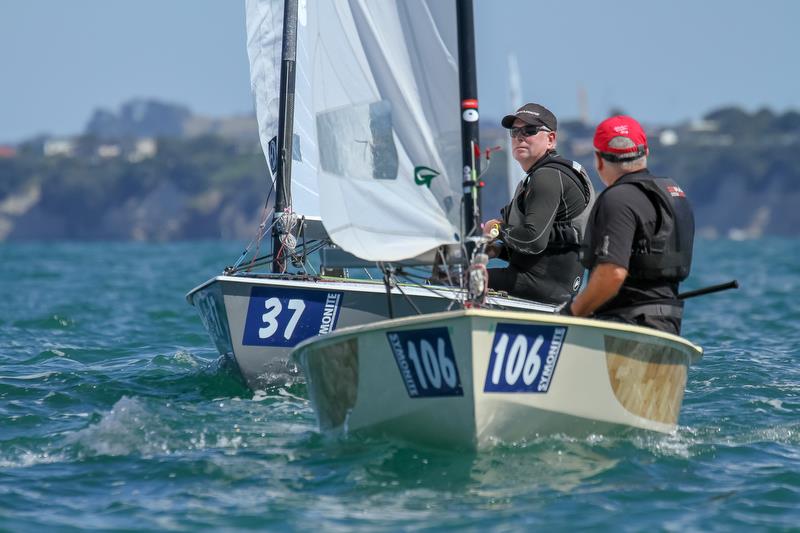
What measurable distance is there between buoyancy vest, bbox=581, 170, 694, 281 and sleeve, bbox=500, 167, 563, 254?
1.72 metres

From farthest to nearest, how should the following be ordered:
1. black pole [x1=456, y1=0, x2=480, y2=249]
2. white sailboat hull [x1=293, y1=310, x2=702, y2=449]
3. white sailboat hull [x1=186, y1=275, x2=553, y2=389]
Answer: white sailboat hull [x1=186, y1=275, x2=553, y2=389] < black pole [x1=456, y1=0, x2=480, y2=249] < white sailboat hull [x1=293, y1=310, x2=702, y2=449]

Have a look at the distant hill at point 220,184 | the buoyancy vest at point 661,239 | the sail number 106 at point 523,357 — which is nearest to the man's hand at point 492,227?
the buoyancy vest at point 661,239

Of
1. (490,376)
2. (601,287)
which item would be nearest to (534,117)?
(601,287)

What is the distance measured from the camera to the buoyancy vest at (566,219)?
926cm

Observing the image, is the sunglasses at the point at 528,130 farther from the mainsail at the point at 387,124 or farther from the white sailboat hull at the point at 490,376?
the white sailboat hull at the point at 490,376

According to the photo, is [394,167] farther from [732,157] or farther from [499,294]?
[732,157]

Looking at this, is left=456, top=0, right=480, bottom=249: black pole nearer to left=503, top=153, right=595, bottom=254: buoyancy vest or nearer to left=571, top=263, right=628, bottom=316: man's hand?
left=571, top=263, right=628, bottom=316: man's hand

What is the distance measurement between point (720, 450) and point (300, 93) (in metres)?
5.93

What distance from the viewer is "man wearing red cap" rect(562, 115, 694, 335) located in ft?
22.9

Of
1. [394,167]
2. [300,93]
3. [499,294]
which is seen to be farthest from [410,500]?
[300,93]

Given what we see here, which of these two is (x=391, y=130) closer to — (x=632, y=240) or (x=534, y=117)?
(x=632, y=240)

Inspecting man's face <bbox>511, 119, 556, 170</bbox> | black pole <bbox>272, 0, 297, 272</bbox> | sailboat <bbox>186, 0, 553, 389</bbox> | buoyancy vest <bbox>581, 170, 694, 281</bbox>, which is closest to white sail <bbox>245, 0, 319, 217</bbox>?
black pole <bbox>272, 0, 297, 272</bbox>

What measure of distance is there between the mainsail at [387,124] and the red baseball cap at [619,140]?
0.81 m

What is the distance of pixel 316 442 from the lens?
7.62m
